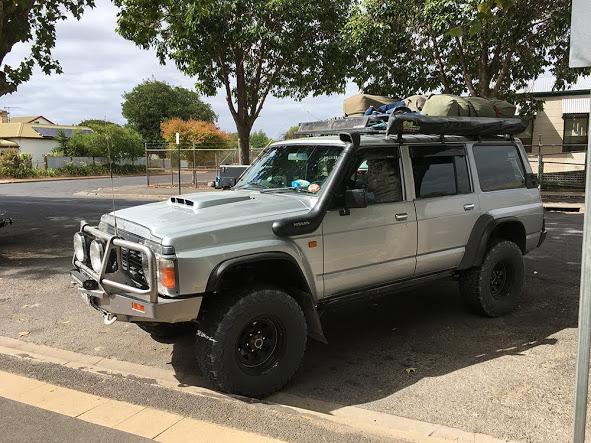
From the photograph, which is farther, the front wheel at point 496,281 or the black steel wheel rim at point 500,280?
the black steel wheel rim at point 500,280

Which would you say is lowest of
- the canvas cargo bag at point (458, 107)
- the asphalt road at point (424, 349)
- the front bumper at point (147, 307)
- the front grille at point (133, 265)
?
the asphalt road at point (424, 349)

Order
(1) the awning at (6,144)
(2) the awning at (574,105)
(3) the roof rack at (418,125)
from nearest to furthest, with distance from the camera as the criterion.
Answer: (3) the roof rack at (418,125)
(2) the awning at (574,105)
(1) the awning at (6,144)

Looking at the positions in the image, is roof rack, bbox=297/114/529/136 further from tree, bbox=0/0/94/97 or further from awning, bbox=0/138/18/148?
awning, bbox=0/138/18/148

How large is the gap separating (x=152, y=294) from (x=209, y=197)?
3.89 ft

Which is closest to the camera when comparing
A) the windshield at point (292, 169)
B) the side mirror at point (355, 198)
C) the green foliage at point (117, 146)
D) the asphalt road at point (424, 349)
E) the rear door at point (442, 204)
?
the asphalt road at point (424, 349)

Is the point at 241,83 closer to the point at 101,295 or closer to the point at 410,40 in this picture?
the point at 410,40

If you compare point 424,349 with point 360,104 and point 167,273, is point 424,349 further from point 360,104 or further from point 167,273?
point 360,104

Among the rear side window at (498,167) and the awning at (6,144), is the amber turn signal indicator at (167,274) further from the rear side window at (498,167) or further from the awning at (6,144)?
the awning at (6,144)

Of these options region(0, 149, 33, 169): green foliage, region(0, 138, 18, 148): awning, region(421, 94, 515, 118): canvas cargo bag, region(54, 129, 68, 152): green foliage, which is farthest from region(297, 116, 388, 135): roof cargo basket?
region(0, 138, 18, 148): awning

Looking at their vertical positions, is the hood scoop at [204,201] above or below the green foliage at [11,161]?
below

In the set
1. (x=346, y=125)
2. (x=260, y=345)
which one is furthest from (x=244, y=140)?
(x=260, y=345)

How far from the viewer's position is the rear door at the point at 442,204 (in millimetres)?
4812

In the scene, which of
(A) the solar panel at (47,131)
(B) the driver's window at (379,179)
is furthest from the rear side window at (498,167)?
(A) the solar panel at (47,131)

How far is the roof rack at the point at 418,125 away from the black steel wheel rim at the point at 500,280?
1.52 m
